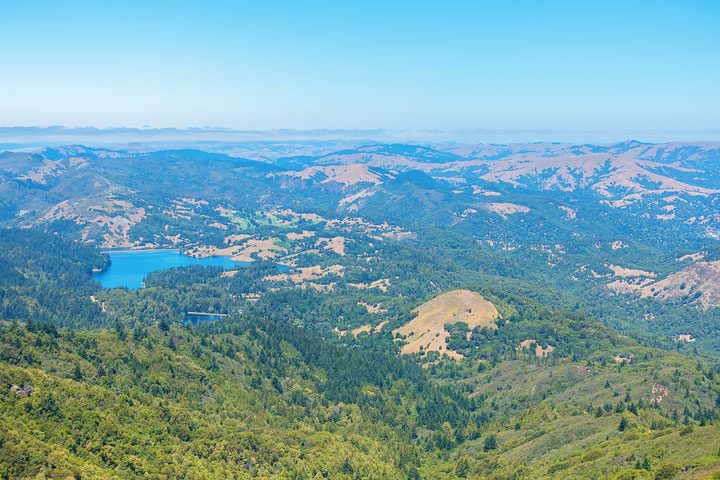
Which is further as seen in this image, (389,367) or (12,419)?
(389,367)

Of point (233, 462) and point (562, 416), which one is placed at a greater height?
point (233, 462)

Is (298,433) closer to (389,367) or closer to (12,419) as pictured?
(12,419)

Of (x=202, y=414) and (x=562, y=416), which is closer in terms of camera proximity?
(x=202, y=414)

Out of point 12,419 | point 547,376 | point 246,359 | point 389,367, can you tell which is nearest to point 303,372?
point 246,359

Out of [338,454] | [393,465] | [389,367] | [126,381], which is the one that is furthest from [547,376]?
[126,381]

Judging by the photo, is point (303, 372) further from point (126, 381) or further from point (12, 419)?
point (12, 419)

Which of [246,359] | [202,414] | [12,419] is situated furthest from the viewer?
[246,359]

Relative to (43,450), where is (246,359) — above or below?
below

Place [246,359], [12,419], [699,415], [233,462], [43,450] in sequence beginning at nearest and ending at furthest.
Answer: [43,450] → [12,419] → [233,462] → [699,415] → [246,359]

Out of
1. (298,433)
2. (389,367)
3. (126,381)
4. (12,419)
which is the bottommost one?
(389,367)
